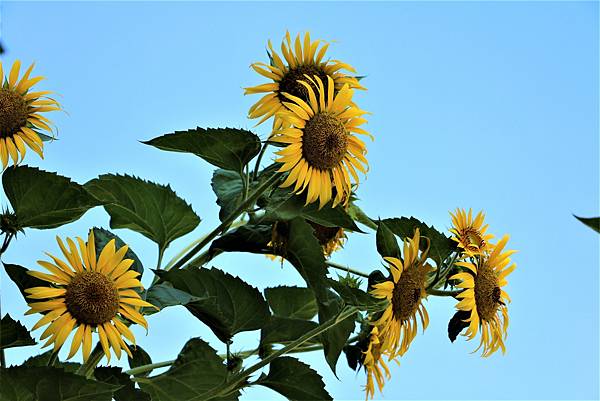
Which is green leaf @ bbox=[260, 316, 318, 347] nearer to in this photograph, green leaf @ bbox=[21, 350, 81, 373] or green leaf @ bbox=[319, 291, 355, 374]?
green leaf @ bbox=[319, 291, 355, 374]

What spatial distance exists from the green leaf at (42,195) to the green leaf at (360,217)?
0.22 m

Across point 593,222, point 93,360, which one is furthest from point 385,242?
point 593,222

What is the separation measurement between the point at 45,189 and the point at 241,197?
0.53 ft

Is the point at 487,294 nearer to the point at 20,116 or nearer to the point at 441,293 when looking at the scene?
the point at 441,293

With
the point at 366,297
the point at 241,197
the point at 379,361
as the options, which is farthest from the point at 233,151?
the point at 379,361

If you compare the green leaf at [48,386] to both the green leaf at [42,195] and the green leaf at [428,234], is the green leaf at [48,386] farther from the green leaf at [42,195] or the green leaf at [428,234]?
the green leaf at [428,234]

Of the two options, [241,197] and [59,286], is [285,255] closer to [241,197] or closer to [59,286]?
[241,197]

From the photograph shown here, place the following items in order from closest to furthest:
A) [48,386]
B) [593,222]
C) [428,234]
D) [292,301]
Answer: [593,222], [48,386], [428,234], [292,301]

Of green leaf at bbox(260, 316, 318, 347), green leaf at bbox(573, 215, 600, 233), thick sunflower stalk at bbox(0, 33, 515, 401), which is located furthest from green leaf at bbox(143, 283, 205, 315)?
green leaf at bbox(573, 215, 600, 233)

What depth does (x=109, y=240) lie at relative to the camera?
64cm

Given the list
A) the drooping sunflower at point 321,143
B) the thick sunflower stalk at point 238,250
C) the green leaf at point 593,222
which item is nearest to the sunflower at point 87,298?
the thick sunflower stalk at point 238,250

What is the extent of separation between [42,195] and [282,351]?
0.77 feet

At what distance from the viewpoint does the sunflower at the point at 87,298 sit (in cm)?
58

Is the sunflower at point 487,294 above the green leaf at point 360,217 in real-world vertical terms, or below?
below
